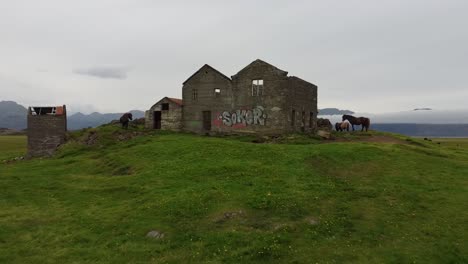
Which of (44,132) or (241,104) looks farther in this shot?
(241,104)

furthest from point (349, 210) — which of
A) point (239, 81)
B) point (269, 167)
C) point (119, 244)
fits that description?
point (239, 81)

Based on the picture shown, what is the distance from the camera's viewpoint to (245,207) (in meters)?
23.3

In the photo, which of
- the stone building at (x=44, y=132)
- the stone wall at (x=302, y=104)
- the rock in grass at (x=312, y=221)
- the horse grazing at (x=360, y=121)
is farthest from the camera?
the horse grazing at (x=360, y=121)

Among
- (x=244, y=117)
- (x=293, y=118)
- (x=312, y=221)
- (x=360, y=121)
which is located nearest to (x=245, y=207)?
(x=312, y=221)

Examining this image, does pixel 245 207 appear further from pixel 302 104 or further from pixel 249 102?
pixel 302 104

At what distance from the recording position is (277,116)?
2073 inches

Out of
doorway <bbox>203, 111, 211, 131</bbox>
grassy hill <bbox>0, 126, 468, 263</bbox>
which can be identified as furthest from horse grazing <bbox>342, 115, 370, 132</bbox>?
doorway <bbox>203, 111, 211, 131</bbox>

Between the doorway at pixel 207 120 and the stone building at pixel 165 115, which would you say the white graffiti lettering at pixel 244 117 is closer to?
the doorway at pixel 207 120

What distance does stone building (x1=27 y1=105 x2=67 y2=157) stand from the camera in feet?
172

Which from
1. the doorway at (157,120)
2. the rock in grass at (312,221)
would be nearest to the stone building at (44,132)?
the doorway at (157,120)

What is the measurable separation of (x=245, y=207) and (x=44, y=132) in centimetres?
4044

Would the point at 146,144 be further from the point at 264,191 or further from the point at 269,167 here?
the point at 264,191

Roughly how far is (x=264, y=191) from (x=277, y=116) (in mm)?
27777

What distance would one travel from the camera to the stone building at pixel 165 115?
59.4 metres
